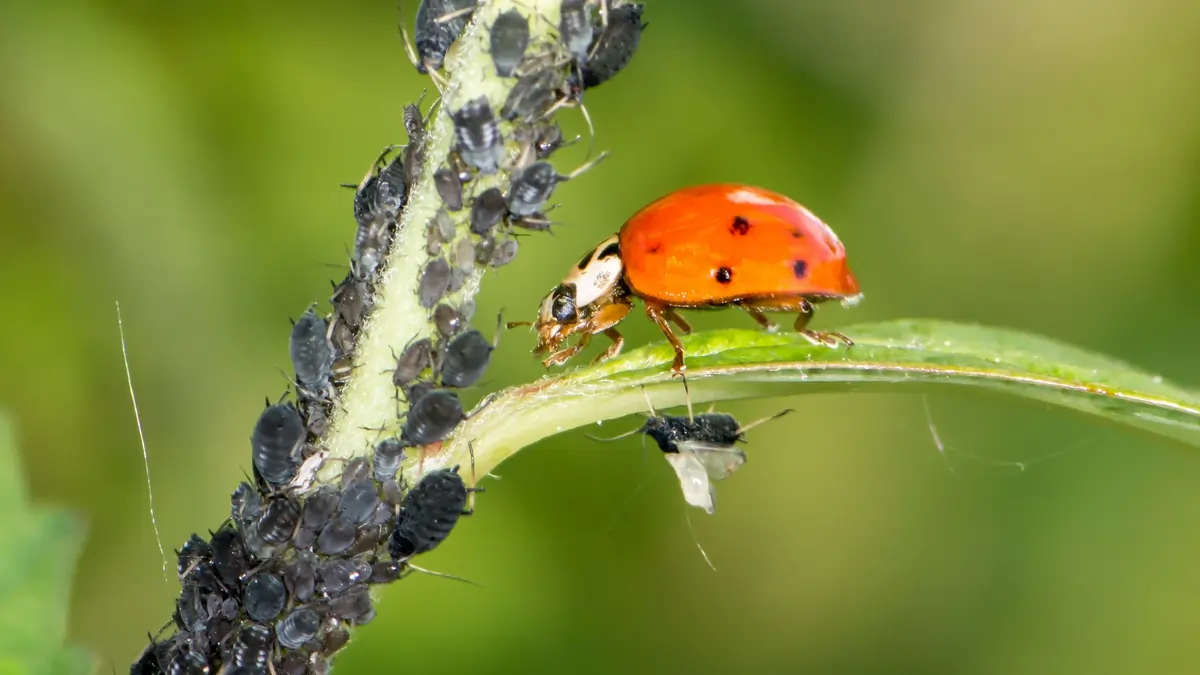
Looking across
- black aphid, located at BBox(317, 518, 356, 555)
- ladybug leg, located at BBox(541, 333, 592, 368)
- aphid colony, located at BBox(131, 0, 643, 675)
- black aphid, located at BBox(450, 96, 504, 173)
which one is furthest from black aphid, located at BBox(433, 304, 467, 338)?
ladybug leg, located at BBox(541, 333, 592, 368)

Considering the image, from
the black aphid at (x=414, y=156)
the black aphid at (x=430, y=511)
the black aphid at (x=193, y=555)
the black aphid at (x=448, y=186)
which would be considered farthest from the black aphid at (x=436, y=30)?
the black aphid at (x=193, y=555)

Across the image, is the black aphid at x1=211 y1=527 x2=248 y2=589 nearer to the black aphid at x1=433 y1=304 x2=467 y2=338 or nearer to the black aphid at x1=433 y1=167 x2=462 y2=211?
the black aphid at x1=433 y1=304 x2=467 y2=338

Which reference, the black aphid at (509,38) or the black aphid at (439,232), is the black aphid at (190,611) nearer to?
the black aphid at (439,232)

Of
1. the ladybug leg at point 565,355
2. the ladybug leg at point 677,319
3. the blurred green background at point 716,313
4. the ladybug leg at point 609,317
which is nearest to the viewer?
the ladybug leg at point 565,355

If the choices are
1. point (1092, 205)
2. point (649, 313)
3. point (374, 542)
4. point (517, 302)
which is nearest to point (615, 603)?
point (517, 302)

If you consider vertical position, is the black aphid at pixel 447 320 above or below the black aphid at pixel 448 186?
below

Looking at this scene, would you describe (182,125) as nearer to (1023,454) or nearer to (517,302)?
(517,302)

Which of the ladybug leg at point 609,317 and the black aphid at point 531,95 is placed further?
the ladybug leg at point 609,317
